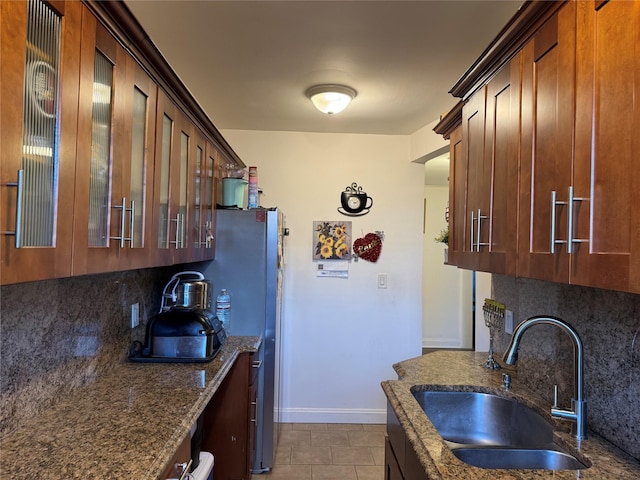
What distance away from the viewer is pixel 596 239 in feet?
3.24

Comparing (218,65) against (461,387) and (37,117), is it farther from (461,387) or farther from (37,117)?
(461,387)

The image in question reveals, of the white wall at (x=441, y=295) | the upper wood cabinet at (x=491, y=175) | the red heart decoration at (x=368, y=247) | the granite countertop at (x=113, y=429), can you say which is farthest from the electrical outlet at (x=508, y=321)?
the white wall at (x=441, y=295)

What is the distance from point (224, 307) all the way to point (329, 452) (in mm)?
1419

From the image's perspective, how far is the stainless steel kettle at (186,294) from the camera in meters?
2.52

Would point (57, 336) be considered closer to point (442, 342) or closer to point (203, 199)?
point (203, 199)

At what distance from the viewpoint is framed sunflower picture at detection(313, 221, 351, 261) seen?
148 inches

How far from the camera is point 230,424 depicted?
246 cm

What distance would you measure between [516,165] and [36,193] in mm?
1418

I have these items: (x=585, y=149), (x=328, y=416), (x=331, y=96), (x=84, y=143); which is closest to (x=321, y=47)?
(x=331, y=96)

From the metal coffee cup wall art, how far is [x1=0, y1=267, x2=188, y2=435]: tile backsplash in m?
1.99

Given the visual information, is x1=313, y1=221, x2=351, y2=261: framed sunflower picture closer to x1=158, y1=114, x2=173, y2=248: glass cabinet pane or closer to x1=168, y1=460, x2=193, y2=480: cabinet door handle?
x1=158, y1=114, x2=173, y2=248: glass cabinet pane

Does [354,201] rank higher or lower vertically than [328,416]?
higher

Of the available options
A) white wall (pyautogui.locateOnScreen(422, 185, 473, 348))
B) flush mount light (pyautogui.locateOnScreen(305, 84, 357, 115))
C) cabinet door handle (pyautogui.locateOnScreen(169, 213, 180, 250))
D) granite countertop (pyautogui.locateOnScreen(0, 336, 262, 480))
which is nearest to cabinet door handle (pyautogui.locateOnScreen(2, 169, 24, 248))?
granite countertop (pyautogui.locateOnScreen(0, 336, 262, 480))

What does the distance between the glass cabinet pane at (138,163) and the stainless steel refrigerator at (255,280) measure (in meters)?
1.19
